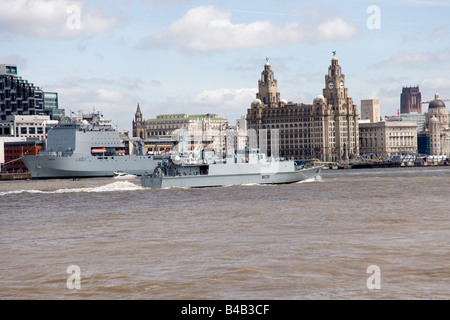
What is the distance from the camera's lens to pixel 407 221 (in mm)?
35625

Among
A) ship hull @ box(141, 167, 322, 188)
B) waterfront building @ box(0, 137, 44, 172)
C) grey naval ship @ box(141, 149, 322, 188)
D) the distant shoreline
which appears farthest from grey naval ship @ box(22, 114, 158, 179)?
ship hull @ box(141, 167, 322, 188)

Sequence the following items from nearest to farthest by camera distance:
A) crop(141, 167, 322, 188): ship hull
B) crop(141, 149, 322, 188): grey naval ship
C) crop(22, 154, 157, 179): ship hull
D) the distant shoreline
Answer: crop(141, 167, 322, 188): ship hull < crop(141, 149, 322, 188): grey naval ship < crop(22, 154, 157, 179): ship hull < the distant shoreline

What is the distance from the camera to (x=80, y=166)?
417 feet

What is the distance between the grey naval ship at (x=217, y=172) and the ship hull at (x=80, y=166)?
50814 millimetres

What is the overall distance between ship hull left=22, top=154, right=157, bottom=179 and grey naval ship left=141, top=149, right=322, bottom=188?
50.8 meters

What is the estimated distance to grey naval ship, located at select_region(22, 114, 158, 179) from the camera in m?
127

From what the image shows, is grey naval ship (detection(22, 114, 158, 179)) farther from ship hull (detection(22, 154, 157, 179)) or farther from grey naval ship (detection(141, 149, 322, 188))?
grey naval ship (detection(141, 149, 322, 188))

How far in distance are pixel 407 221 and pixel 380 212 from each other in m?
5.72

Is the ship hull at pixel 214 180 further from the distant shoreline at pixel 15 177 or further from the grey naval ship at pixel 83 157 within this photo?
the distant shoreline at pixel 15 177

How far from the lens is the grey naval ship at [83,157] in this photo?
12744cm

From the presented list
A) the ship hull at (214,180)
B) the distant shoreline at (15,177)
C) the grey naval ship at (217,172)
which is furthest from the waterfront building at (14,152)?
the ship hull at (214,180)

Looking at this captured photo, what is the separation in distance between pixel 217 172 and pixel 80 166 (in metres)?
56.6

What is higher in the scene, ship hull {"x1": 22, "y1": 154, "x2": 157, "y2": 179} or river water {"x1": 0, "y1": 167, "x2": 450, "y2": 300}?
ship hull {"x1": 22, "y1": 154, "x2": 157, "y2": 179}

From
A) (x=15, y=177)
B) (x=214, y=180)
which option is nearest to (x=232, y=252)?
(x=214, y=180)
